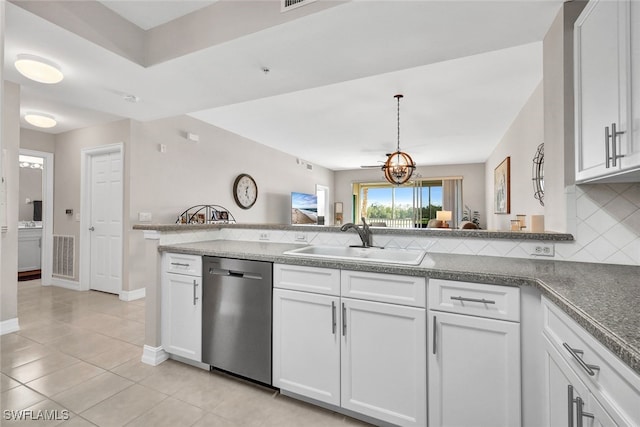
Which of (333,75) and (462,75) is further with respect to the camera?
(462,75)

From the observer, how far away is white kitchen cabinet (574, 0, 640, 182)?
1094mm

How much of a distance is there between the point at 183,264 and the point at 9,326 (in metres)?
2.18

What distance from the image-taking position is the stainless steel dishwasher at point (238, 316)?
186 centimetres

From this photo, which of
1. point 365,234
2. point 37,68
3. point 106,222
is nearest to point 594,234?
point 365,234

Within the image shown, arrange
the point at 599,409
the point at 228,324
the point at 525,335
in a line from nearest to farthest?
Result: the point at 599,409 < the point at 525,335 < the point at 228,324

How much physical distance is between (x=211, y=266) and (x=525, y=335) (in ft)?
5.94

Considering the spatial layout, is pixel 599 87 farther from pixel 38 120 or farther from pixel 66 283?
pixel 66 283

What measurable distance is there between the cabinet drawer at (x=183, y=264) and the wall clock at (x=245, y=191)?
10.4 feet

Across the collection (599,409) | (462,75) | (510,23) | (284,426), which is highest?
(462,75)

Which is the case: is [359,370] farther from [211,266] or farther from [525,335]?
[211,266]

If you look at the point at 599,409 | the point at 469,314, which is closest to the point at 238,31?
the point at 469,314

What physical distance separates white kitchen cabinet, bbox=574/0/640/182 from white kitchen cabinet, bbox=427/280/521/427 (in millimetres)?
658

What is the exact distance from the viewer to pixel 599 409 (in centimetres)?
80

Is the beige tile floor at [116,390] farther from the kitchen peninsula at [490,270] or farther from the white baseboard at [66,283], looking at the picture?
the white baseboard at [66,283]
